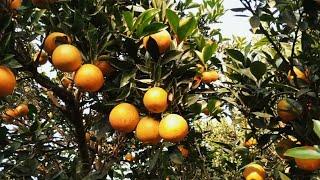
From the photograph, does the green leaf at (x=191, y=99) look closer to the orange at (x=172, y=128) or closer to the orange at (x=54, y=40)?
the orange at (x=172, y=128)

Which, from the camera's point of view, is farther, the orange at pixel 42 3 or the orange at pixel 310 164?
the orange at pixel 42 3

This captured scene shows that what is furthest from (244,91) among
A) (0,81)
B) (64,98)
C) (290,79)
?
(0,81)

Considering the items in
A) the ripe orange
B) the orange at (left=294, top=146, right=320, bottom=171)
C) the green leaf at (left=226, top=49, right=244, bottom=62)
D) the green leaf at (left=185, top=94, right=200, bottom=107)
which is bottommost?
the orange at (left=294, top=146, right=320, bottom=171)

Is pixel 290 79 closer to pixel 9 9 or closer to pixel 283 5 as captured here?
pixel 283 5

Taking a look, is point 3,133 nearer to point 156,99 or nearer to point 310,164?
point 156,99

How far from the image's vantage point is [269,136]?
8.88ft

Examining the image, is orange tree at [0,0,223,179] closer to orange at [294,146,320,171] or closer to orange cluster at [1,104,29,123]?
orange at [294,146,320,171]

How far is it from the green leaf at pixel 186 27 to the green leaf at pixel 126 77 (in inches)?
14.6

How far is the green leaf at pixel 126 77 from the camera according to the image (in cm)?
228

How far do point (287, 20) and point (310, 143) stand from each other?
27.2 inches

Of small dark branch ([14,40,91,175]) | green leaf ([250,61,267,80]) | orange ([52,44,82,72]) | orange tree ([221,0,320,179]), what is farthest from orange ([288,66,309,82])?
small dark branch ([14,40,91,175])

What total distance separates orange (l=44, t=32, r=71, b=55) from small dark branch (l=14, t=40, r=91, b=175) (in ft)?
0.42

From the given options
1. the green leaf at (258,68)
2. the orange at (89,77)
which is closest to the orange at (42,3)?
the orange at (89,77)

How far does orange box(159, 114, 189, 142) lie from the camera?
212 centimetres
